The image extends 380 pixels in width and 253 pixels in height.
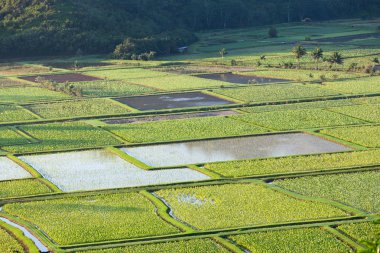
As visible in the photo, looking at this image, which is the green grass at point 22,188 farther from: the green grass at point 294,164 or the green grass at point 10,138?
the green grass at point 10,138

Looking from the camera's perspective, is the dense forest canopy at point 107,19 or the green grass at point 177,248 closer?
the green grass at point 177,248

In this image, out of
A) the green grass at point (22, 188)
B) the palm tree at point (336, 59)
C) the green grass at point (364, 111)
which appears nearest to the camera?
the green grass at point (22, 188)

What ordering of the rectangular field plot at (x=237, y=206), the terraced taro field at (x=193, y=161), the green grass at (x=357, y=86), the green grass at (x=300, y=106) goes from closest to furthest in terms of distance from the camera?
1. the terraced taro field at (x=193, y=161)
2. the rectangular field plot at (x=237, y=206)
3. the green grass at (x=300, y=106)
4. the green grass at (x=357, y=86)

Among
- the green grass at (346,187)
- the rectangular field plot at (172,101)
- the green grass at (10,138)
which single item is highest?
the green grass at (10,138)

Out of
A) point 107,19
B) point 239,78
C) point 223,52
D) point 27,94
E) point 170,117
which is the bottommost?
point 170,117

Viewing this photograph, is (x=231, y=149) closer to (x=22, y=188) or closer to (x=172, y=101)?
(x=22, y=188)

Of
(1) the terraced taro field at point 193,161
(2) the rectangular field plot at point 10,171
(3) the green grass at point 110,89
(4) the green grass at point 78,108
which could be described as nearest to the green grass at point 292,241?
(1) the terraced taro field at point 193,161

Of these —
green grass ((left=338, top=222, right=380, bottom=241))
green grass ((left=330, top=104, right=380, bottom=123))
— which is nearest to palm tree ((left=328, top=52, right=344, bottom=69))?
green grass ((left=330, top=104, right=380, bottom=123))

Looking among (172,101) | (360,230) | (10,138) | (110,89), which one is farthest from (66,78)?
(360,230)
